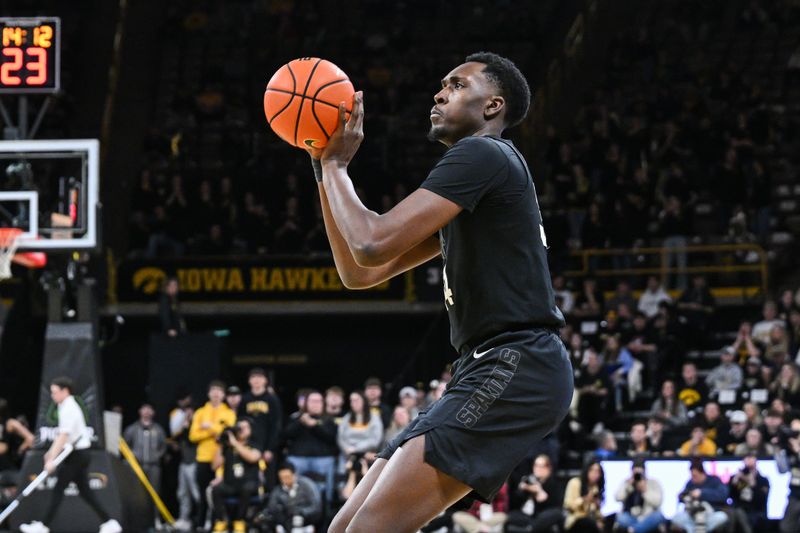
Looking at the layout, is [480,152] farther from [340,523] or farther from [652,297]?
[652,297]

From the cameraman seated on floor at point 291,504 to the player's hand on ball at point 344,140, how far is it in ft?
39.6

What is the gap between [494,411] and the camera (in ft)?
15.0

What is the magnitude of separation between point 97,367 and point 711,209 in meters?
10.8

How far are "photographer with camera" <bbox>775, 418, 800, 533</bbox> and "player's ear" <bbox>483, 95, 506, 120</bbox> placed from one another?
38.0ft

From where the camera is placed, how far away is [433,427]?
4.56 metres

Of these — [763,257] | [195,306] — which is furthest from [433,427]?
[195,306]

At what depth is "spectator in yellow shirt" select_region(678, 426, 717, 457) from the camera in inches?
650

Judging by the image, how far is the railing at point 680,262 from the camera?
71.5ft

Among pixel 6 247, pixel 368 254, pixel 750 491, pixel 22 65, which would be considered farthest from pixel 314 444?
pixel 368 254

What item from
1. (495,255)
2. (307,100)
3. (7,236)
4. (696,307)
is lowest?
(696,307)

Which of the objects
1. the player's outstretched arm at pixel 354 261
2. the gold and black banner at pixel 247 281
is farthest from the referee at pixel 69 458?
the player's outstretched arm at pixel 354 261

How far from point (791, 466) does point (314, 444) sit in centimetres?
562

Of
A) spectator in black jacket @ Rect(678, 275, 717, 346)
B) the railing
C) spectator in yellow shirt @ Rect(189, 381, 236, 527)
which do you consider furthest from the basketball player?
the railing

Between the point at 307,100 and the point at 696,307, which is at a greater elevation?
the point at 307,100
